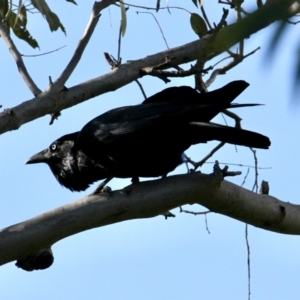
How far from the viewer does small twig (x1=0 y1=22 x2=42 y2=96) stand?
3893 mm

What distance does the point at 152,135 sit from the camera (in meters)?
4.53

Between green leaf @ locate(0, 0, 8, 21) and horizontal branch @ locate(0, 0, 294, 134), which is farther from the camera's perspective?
green leaf @ locate(0, 0, 8, 21)

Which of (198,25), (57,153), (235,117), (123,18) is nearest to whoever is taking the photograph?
(123,18)

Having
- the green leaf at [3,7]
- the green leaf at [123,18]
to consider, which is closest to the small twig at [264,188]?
the green leaf at [123,18]

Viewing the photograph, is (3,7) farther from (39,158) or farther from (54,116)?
(39,158)

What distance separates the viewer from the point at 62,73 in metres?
3.98

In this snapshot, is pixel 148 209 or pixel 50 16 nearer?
pixel 148 209

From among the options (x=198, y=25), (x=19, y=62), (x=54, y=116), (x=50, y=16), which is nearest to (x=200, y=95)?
(x=198, y=25)

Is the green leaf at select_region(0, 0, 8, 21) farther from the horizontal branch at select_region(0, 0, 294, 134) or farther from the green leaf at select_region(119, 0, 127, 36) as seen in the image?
the green leaf at select_region(119, 0, 127, 36)

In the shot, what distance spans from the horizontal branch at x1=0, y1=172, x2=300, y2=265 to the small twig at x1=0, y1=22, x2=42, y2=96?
3.01ft

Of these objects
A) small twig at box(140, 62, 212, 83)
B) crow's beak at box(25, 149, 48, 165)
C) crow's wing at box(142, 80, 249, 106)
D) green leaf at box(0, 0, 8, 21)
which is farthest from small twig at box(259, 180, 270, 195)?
crow's beak at box(25, 149, 48, 165)

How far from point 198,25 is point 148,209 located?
197 centimetres

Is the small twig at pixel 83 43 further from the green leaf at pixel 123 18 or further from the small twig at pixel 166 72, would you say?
the small twig at pixel 166 72

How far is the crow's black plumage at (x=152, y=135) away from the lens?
4.20m
